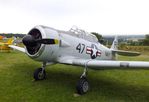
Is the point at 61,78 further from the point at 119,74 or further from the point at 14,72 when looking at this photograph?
the point at 119,74

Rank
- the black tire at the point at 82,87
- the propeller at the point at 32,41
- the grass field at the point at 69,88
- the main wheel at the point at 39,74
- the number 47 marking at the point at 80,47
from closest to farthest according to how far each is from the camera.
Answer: the grass field at the point at 69,88 < the black tire at the point at 82,87 < the propeller at the point at 32,41 < the main wheel at the point at 39,74 < the number 47 marking at the point at 80,47

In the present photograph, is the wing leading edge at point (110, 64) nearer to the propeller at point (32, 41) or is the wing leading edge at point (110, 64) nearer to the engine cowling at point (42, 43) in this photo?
the engine cowling at point (42, 43)

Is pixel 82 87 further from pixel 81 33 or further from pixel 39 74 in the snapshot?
pixel 81 33

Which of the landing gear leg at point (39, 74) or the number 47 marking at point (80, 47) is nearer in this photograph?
the landing gear leg at point (39, 74)

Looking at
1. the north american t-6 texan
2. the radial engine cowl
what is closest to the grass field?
the north american t-6 texan

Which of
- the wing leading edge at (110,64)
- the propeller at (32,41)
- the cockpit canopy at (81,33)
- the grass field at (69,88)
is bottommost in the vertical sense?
the grass field at (69,88)

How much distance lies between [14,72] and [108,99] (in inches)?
195

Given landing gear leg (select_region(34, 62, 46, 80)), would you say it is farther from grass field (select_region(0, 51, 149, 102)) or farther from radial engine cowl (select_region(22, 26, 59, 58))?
radial engine cowl (select_region(22, 26, 59, 58))

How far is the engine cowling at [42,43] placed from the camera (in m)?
6.85

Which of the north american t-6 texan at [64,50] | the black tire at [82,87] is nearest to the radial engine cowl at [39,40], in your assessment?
the north american t-6 texan at [64,50]

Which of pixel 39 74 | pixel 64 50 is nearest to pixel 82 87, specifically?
pixel 64 50

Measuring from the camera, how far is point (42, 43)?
6848 mm

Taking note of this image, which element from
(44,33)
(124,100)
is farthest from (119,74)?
(44,33)

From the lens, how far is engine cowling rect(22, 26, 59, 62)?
6848 millimetres
